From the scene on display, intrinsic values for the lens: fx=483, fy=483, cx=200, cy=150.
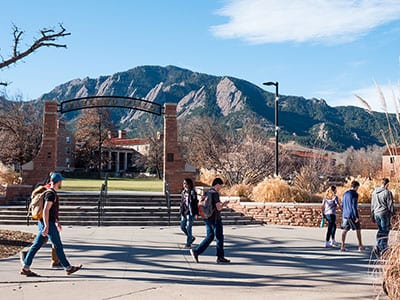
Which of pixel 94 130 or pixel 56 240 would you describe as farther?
pixel 94 130

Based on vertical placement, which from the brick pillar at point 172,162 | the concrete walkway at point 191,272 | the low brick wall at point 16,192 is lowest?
the concrete walkway at point 191,272

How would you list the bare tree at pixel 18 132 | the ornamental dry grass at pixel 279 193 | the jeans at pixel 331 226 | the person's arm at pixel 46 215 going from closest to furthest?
the person's arm at pixel 46 215
the jeans at pixel 331 226
the ornamental dry grass at pixel 279 193
the bare tree at pixel 18 132

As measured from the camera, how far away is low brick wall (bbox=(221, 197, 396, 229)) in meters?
16.9

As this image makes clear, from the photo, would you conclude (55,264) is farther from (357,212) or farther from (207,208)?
(357,212)

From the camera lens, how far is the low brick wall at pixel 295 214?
55.5 feet

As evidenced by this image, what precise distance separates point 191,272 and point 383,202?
434 cm

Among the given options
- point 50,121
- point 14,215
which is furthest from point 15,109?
point 14,215

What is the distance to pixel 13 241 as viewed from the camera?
11.4 metres

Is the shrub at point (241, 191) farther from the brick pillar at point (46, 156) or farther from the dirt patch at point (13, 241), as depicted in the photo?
the dirt patch at point (13, 241)

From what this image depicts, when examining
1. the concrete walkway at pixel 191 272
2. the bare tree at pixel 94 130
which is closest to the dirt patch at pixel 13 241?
the concrete walkway at pixel 191 272

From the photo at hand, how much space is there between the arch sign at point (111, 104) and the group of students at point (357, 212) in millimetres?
12074

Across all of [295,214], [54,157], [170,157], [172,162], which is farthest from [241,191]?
[54,157]

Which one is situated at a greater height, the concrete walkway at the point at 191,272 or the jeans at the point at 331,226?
the jeans at the point at 331,226

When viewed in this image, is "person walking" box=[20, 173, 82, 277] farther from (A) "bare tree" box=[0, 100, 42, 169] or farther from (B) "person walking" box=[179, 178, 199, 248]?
(A) "bare tree" box=[0, 100, 42, 169]
